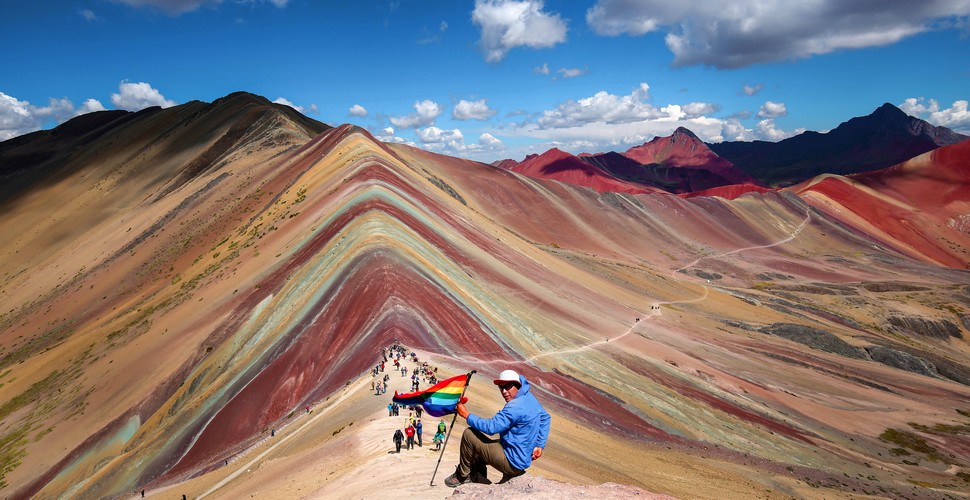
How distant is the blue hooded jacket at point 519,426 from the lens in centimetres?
785

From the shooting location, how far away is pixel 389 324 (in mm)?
24812

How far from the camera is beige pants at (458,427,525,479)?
27.3 feet

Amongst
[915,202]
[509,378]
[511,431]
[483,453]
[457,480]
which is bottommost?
[457,480]

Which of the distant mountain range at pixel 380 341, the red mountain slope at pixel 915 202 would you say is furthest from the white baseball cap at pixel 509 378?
the red mountain slope at pixel 915 202

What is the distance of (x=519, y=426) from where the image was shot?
8016 mm

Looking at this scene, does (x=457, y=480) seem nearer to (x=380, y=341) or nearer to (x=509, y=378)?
(x=509, y=378)

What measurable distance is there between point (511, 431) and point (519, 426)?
0.14 m

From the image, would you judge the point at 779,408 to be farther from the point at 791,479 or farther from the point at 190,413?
the point at 190,413

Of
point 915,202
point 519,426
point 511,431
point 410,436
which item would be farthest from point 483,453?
point 915,202

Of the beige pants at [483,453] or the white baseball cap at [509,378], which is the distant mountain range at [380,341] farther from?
the white baseball cap at [509,378]

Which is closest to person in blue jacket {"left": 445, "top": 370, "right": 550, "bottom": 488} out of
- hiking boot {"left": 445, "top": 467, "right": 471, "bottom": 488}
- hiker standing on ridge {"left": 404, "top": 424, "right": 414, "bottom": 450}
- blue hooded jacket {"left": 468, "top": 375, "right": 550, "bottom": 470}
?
blue hooded jacket {"left": 468, "top": 375, "right": 550, "bottom": 470}

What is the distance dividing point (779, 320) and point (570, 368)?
45.1m

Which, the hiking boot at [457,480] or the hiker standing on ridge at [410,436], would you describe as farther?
the hiker standing on ridge at [410,436]

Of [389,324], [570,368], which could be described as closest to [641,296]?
[570,368]
